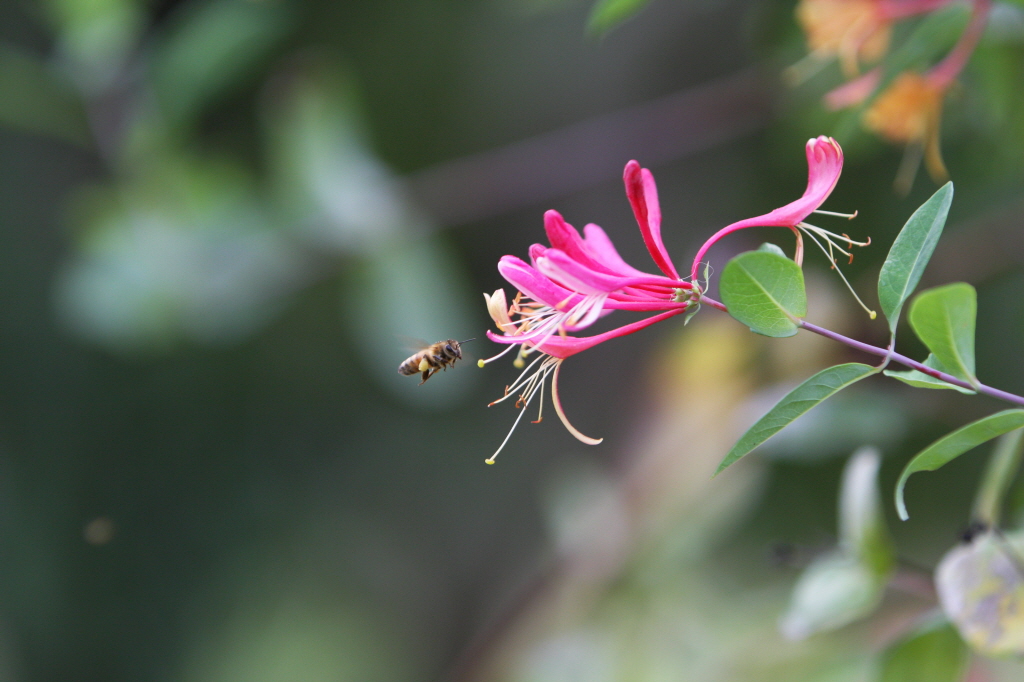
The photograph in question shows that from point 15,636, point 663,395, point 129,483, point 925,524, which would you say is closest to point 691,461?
point 663,395

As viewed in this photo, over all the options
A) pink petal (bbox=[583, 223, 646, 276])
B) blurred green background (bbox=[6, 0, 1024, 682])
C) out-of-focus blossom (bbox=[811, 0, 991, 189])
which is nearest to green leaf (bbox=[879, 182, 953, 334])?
pink petal (bbox=[583, 223, 646, 276])

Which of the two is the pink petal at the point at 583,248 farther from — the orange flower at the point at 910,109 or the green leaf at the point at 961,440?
the orange flower at the point at 910,109

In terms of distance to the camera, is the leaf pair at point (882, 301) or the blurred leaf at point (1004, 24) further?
the blurred leaf at point (1004, 24)

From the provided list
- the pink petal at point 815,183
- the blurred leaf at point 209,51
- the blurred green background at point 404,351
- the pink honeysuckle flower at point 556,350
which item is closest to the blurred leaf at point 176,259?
the blurred green background at point 404,351

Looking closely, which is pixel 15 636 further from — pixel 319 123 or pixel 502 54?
pixel 502 54

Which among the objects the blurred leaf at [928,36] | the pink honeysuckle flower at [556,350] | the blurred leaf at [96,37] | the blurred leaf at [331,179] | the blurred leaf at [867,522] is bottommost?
the blurred leaf at [867,522]

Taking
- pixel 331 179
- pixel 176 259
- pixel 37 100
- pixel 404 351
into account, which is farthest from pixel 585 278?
pixel 37 100

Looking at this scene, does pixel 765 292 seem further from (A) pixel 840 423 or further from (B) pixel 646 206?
(A) pixel 840 423
